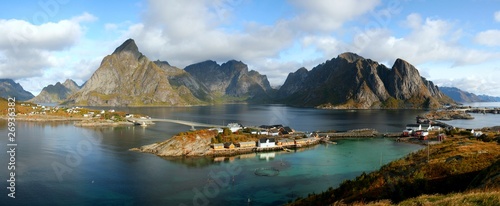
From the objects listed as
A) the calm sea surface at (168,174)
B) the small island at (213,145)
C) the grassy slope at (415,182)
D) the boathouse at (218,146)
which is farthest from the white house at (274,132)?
the grassy slope at (415,182)

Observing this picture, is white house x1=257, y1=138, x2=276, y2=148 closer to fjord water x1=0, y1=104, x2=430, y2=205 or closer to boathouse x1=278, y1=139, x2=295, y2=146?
boathouse x1=278, y1=139, x2=295, y2=146

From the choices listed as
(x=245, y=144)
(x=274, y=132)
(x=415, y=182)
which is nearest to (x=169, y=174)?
(x=245, y=144)

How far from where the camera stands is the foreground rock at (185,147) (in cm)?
7419

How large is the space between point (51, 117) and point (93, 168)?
4719 inches

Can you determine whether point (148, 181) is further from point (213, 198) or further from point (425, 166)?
point (425, 166)

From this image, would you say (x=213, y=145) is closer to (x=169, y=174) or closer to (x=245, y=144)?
(x=245, y=144)

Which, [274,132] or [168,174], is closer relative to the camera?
[168,174]

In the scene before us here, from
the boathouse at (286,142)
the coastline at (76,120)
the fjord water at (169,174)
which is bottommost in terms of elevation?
the fjord water at (169,174)

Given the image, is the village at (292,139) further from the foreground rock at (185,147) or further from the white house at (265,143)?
the foreground rock at (185,147)

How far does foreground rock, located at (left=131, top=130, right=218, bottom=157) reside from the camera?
7419cm

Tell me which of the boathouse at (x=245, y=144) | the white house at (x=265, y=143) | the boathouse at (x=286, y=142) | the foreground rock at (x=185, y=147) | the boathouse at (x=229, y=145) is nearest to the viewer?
the foreground rock at (x=185, y=147)

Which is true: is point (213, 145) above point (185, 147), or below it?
above

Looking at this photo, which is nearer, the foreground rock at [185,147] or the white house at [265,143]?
the foreground rock at [185,147]

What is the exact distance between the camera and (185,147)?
75625 mm
